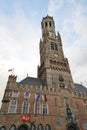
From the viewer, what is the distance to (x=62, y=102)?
2848cm

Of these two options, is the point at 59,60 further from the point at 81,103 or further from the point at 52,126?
the point at 52,126

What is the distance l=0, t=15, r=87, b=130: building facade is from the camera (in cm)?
2369

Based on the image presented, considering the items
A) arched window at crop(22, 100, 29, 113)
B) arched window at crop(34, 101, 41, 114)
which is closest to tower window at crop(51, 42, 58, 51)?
arched window at crop(34, 101, 41, 114)

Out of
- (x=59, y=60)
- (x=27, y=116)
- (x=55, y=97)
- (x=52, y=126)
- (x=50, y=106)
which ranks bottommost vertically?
(x=52, y=126)

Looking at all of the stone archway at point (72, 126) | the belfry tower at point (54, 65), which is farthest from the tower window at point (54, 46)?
the stone archway at point (72, 126)

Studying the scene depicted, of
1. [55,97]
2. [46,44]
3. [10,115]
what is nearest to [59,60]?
[46,44]

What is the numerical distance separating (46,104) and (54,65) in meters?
12.3

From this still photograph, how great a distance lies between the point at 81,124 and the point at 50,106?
7564 millimetres

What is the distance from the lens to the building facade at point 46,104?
77.7 feet

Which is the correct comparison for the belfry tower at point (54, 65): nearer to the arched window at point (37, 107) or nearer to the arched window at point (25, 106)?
the arched window at point (37, 107)

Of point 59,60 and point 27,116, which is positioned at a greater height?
point 59,60

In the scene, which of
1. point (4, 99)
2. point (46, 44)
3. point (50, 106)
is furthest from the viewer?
point (46, 44)

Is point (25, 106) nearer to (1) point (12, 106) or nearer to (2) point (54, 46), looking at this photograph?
(1) point (12, 106)

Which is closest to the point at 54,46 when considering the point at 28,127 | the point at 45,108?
the point at 45,108
